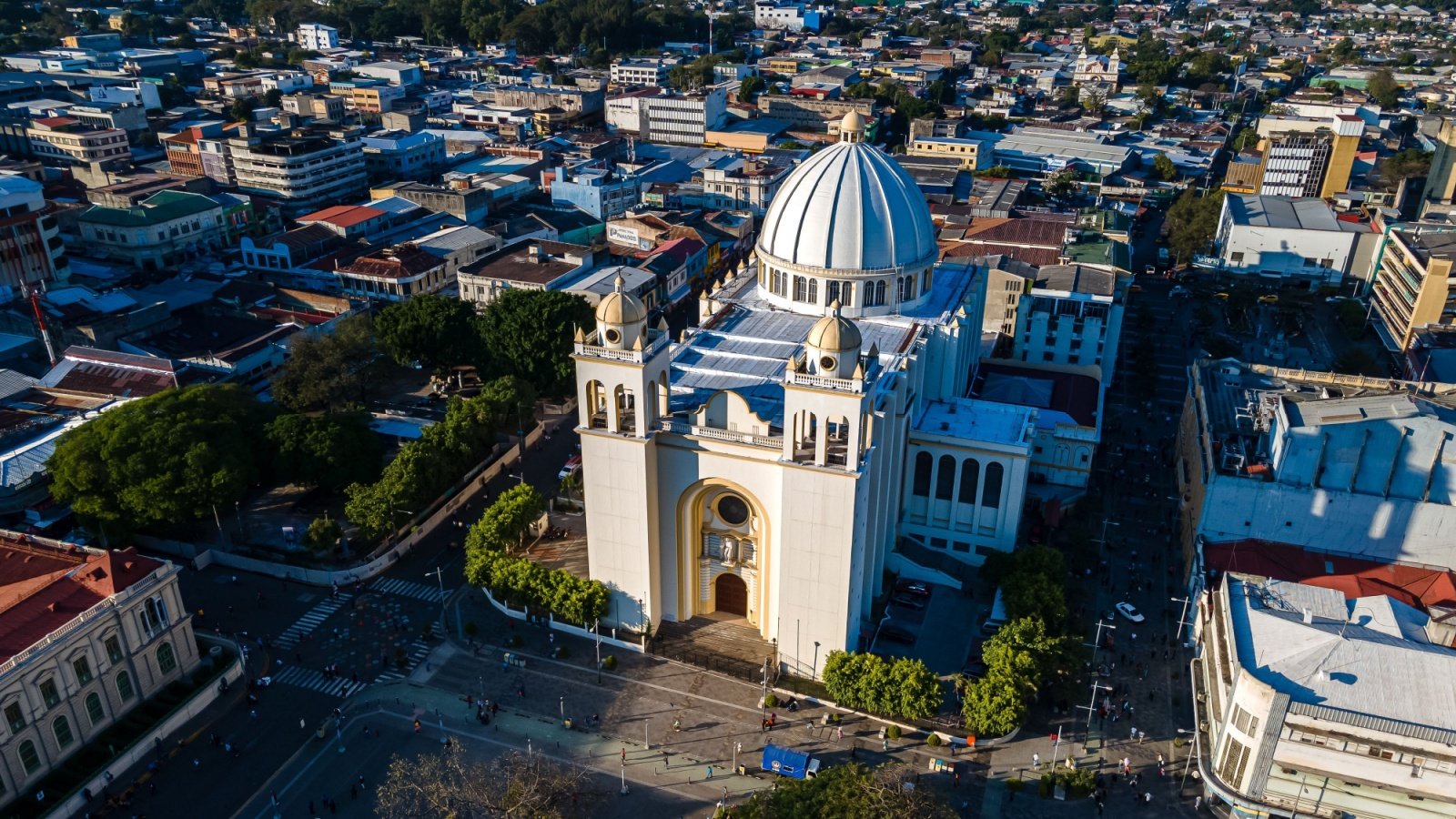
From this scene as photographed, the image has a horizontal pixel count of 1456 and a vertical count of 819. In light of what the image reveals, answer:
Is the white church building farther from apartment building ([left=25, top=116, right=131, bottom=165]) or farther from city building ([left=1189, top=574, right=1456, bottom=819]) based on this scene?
apartment building ([left=25, top=116, right=131, bottom=165])

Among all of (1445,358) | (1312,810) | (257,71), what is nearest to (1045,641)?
(1312,810)

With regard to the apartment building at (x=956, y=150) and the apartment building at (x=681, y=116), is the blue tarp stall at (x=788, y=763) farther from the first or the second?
the apartment building at (x=681, y=116)

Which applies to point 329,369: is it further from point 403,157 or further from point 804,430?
point 403,157

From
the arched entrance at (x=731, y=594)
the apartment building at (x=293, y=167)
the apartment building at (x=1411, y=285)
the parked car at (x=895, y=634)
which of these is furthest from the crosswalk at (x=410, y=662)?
the apartment building at (x=1411, y=285)

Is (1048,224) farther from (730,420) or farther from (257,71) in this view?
(257,71)

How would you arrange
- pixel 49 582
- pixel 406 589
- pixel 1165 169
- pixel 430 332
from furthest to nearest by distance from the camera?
1. pixel 1165 169
2. pixel 430 332
3. pixel 406 589
4. pixel 49 582

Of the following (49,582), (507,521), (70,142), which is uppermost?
(70,142)

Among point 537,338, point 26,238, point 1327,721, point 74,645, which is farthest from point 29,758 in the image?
point 26,238
